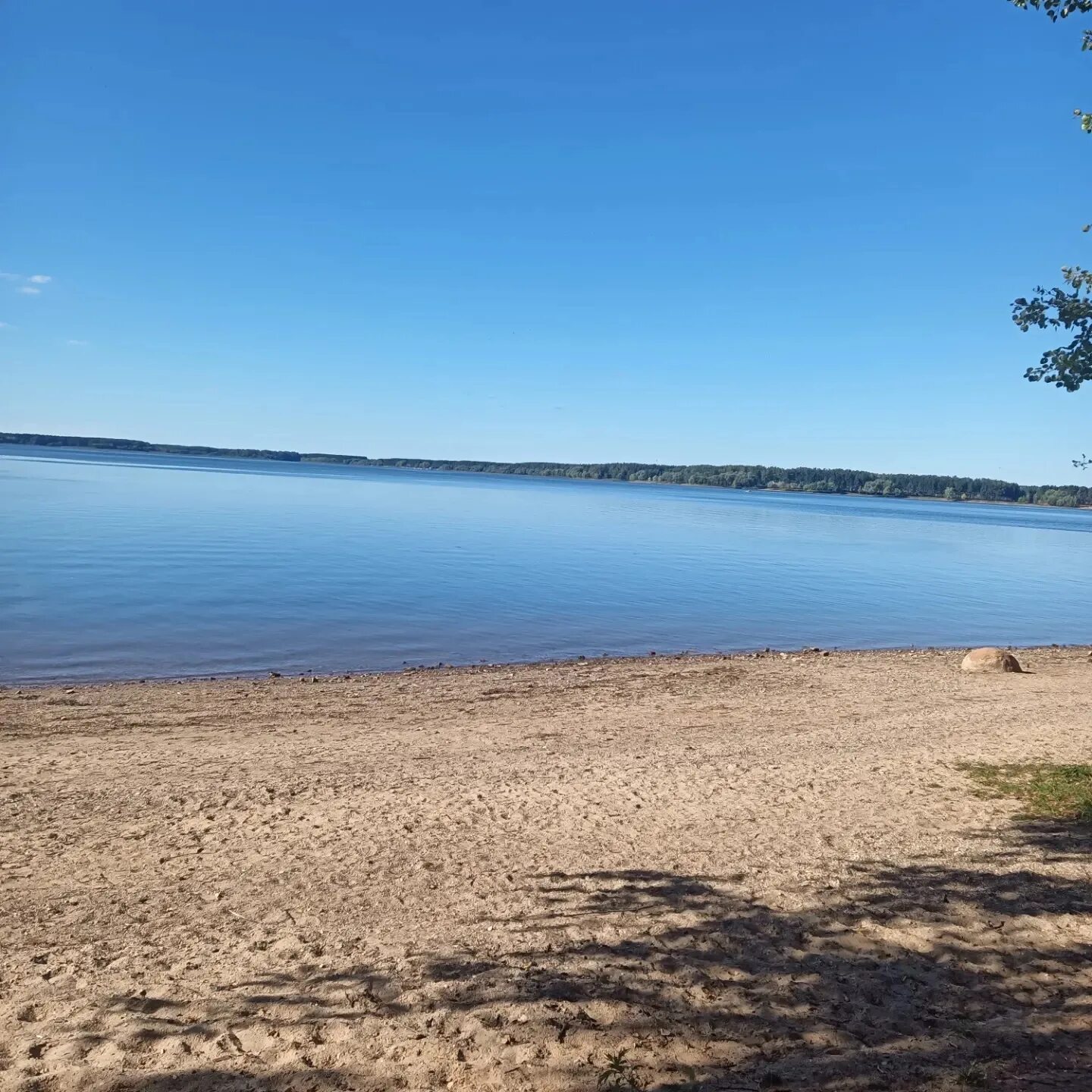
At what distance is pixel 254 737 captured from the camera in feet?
34.8

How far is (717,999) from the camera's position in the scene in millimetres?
4941

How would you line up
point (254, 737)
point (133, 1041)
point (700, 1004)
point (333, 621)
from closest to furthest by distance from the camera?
1. point (133, 1041)
2. point (700, 1004)
3. point (254, 737)
4. point (333, 621)

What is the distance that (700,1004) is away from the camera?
193 inches

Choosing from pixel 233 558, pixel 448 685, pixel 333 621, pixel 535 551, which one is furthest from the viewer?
pixel 535 551

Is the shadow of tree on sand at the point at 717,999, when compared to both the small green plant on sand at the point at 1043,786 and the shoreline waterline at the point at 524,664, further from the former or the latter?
the shoreline waterline at the point at 524,664

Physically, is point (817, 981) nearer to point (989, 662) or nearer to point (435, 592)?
point (989, 662)

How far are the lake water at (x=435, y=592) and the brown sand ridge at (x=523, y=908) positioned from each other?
18.1ft

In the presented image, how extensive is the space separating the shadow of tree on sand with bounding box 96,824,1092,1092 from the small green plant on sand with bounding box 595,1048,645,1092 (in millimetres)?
A: 23

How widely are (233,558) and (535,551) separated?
12.9 metres

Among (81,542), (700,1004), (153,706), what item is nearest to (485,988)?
(700,1004)

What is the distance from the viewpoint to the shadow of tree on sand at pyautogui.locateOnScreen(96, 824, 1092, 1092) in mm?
4258

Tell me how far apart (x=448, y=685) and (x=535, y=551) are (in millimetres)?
23072

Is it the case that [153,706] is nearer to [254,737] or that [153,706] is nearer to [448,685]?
[254,737]

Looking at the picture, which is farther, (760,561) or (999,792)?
(760,561)
